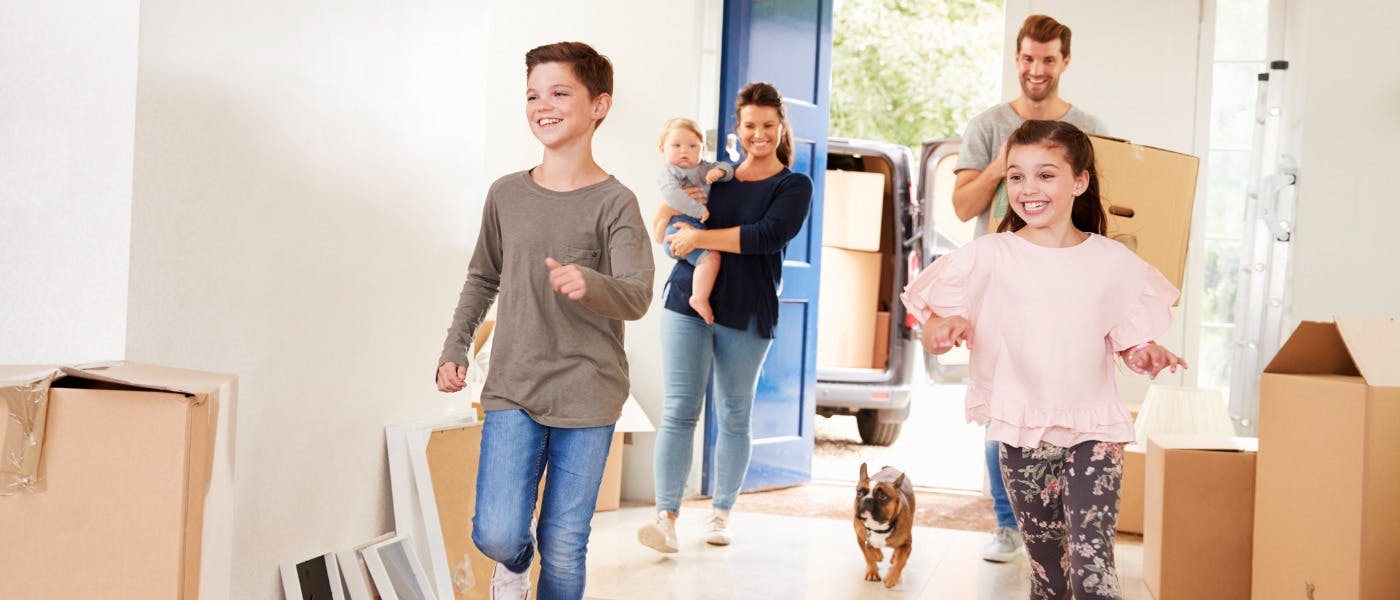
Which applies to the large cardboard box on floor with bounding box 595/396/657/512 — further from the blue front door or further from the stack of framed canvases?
the stack of framed canvases

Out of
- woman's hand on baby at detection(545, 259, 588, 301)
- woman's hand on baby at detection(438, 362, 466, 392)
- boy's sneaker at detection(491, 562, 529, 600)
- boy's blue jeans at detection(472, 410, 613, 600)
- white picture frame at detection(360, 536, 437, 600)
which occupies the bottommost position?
white picture frame at detection(360, 536, 437, 600)

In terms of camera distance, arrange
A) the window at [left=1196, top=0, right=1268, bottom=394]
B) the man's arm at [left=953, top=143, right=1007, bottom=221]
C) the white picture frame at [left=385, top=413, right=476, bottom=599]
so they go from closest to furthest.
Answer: the white picture frame at [left=385, top=413, right=476, bottom=599] → the man's arm at [left=953, top=143, right=1007, bottom=221] → the window at [left=1196, top=0, right=1268, bottom=394]

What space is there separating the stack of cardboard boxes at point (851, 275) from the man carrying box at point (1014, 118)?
3.45 metres

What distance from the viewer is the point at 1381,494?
2457 millimetres

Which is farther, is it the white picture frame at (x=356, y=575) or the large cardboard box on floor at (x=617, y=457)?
the large cardboard box on floor at (x=617, y=457)

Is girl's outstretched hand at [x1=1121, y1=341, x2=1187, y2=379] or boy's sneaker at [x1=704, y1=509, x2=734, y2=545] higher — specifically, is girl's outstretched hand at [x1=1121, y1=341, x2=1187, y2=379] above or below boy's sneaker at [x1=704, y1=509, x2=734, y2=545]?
above

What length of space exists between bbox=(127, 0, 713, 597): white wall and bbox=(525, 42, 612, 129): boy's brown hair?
455mm

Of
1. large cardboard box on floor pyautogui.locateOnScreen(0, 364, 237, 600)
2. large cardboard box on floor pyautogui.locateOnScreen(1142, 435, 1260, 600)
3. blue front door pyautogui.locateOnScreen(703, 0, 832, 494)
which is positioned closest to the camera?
large cardboard box on floor pyautogui.locateOnScreen(0, 364, 237, 600)

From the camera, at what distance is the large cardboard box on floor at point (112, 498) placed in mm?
1645

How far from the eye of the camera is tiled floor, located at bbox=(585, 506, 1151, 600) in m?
3.60

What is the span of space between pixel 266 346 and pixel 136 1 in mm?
689

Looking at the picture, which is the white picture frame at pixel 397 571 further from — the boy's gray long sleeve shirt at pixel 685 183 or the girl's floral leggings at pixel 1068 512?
the boy's gray long sleeve shirt at pixel 685 183

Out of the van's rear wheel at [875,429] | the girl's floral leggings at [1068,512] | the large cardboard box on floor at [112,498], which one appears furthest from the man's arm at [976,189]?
the van's rear wheel at [875,429]

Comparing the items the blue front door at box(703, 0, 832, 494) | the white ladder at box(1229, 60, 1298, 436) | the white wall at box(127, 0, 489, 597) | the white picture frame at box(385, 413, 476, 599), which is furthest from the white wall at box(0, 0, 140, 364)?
the white ladder at box(1229, 60, 1298, 436)
